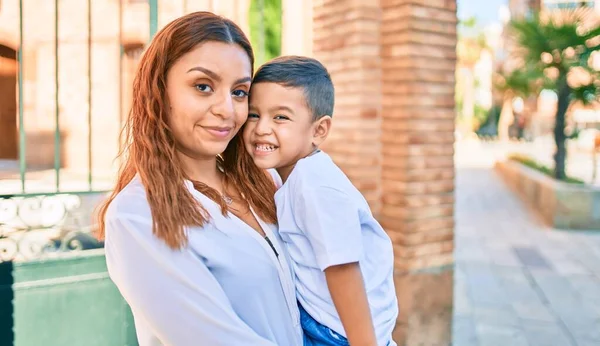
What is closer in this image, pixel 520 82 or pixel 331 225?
pixel 331 225

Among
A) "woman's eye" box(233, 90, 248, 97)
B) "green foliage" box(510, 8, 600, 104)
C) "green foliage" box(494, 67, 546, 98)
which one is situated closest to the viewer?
"woman's eye" box(233, 90, 248, 97)

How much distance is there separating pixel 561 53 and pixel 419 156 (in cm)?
739

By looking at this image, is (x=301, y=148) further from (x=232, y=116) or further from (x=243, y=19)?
(x=243, y=19)

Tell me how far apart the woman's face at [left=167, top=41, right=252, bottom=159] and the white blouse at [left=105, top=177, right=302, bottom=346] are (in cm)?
15

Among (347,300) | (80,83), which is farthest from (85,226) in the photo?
(80,83)

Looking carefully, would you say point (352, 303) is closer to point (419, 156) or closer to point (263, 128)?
point (263, 128)

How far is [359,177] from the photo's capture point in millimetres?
4098

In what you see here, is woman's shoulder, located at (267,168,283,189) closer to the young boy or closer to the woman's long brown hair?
the young boy

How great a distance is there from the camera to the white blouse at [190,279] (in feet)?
3.86

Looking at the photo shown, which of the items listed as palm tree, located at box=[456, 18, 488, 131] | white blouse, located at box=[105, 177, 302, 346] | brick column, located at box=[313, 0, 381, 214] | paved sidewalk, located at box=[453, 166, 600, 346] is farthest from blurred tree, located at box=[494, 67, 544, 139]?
palm tree, located at box=[456, 18, 488, 131]

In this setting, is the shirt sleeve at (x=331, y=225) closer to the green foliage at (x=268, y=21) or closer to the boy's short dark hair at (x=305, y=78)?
the boy's short dark hair at (x=305, y=78)

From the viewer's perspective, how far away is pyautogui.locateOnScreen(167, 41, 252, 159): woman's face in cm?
133

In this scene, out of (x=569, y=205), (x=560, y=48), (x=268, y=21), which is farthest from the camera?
(x=560, y=48)

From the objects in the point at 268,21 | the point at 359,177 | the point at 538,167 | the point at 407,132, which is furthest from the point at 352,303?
the point at 538,167
